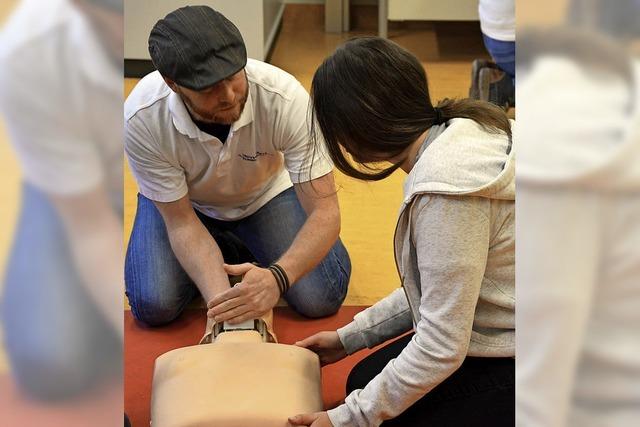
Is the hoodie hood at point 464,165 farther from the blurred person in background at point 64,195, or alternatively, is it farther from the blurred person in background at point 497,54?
the blurred person in background at point 497,54

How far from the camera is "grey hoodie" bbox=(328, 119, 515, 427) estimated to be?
1199 millimetres

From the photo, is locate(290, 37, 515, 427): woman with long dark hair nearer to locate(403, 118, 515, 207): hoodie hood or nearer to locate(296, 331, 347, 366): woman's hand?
locate(403, 118, 515, 207): hoodie hood

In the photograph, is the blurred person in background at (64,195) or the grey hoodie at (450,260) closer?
the blurred person in background at (64,195)

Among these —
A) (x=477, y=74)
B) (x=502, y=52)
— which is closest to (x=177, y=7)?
(x=477, y=74)

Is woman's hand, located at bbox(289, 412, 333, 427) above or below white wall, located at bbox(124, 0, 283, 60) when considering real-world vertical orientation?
above

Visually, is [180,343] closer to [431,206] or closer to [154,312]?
[154,312]

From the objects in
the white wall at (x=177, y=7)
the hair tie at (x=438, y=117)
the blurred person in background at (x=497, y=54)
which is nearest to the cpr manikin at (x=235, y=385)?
the hair tie at (x=438, y=117)

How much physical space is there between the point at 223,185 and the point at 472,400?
82 cm

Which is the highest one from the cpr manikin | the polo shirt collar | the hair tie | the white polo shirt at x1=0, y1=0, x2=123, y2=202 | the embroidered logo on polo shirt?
the white polo shirt at x1=0, y1=0, x2=123, y2=202

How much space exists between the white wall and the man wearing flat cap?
1960mm

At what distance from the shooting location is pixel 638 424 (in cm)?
37

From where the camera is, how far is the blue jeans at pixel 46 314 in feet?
1.19

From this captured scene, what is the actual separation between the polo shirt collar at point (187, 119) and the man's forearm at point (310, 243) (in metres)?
0.27

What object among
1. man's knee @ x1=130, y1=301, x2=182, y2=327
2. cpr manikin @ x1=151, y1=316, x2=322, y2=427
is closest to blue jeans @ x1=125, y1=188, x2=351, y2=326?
man's knee @ x1=130, y1=301, x2=182, y2=327
